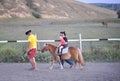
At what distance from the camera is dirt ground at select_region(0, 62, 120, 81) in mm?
13555

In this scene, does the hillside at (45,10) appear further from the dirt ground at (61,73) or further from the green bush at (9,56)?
the dirt ground at (61,73)

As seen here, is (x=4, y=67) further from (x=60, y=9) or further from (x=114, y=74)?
(x=60, y=9)

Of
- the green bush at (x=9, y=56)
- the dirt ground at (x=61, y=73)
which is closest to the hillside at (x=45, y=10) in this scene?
the green bush at (x=9, y=56)

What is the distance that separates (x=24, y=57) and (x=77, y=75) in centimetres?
554

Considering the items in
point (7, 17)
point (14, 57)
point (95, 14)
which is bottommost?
point (95, 14)

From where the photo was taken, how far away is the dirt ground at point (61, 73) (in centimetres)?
1355

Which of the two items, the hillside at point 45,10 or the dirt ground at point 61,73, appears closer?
the dirt ground at point 61,73

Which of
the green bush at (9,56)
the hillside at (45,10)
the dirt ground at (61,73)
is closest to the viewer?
the dirt ground at (61,73)

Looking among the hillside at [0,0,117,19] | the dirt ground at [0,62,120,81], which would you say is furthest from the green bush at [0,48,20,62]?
the hillside at [0,0,117,19]

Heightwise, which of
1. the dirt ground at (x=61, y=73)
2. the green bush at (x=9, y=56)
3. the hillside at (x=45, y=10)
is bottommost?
the hillside at (x=45, y=10)

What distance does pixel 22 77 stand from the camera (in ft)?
46.1

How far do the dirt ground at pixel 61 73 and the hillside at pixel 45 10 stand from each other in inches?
3196

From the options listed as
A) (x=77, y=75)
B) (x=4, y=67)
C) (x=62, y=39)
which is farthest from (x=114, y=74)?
(x=4, y=67)

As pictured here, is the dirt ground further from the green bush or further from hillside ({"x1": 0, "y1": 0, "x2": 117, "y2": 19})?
hillside ({"x1": 0, "y1": 0, "x2": 117, "y2": 19})
